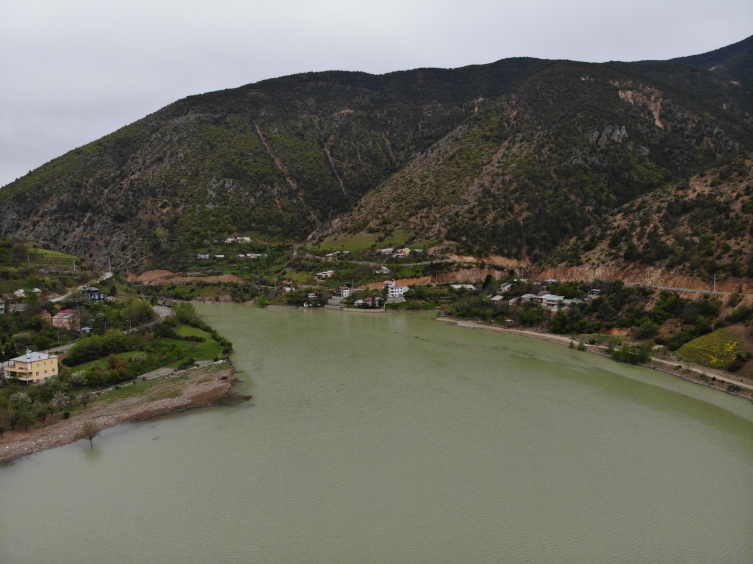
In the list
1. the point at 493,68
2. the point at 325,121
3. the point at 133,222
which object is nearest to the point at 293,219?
the point at 133,222

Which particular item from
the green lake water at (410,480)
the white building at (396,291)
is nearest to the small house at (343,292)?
the white building at (396,291)

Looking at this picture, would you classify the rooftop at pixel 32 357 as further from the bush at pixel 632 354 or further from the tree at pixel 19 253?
the bush at pixel 632 354

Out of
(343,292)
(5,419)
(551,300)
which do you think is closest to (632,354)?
(551,300)

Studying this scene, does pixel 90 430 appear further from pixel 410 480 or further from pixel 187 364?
pixel 410 480

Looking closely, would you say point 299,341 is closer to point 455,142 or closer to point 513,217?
point 513,217

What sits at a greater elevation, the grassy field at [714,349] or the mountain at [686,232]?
the mountain at [686,232]

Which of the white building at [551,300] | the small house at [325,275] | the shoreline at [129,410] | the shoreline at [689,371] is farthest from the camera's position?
the small house at [325,275]

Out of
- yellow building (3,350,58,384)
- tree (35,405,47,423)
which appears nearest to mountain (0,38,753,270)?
yellow building (3,350,58,384)

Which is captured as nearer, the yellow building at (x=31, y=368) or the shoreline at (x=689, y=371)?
the yellow building at (x=31, y=368)
